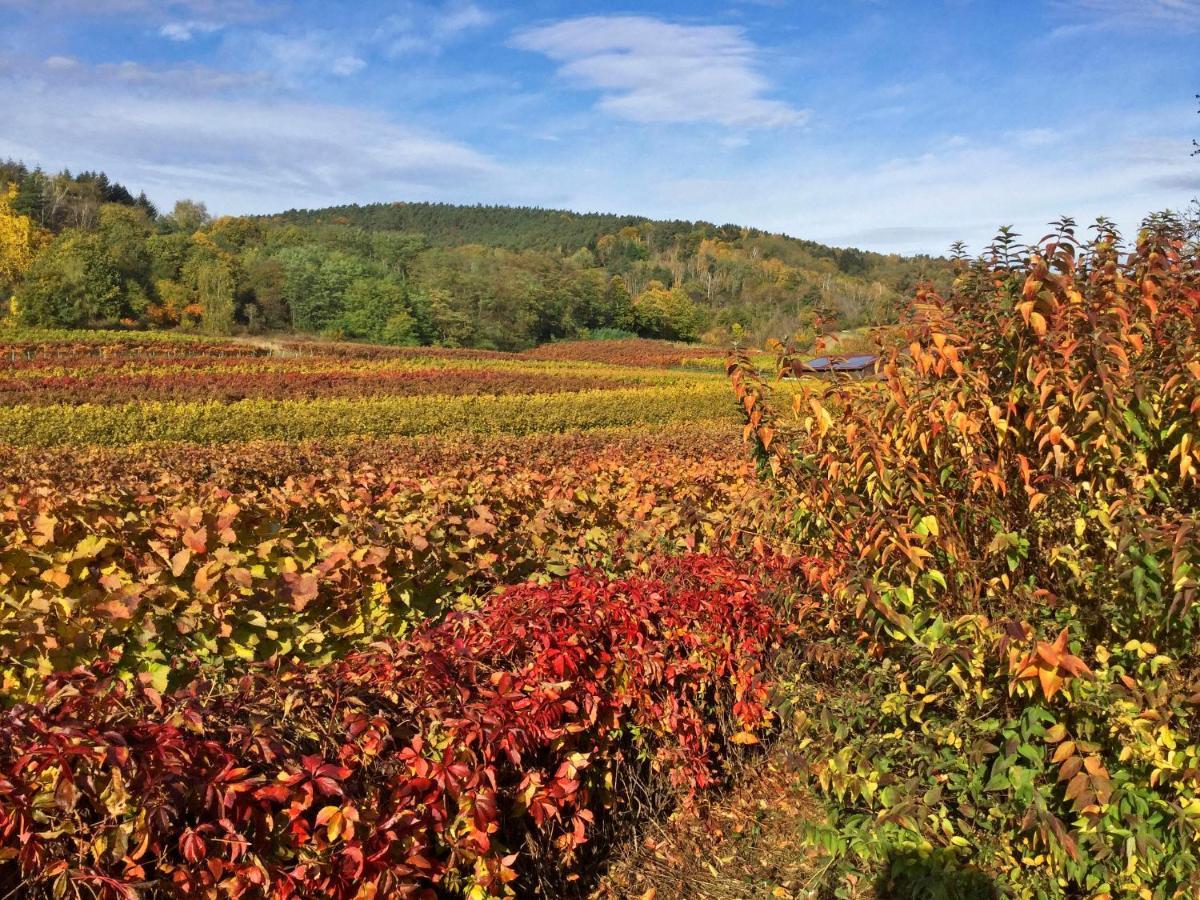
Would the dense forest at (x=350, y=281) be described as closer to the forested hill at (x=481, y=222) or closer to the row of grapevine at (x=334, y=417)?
the row of grapevine at (x=334, y=417)

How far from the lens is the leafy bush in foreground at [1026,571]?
214cm

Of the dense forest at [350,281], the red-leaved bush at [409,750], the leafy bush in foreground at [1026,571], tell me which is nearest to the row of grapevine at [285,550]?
the red-leaved bush at [409,750]

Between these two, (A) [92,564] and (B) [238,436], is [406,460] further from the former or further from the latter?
(B) [238,436]

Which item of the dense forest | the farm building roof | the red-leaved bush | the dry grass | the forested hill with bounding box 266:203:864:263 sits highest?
the forested hill with bounding box 266:203:864:263

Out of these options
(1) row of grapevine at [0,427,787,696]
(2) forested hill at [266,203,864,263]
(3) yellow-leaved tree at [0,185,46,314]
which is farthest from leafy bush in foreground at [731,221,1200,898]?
(2) forested hill at [266,203,864,263]

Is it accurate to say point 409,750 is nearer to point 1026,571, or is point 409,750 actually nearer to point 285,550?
point 285,550

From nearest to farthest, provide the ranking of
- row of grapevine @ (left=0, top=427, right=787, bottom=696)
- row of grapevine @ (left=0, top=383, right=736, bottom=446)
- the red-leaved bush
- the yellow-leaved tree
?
the red-leaved bush < row of grapevine @ (left=0, top=427, right=787, bottom=696) < row of grapevine @ (left=0, top=383, right=736, bottom=446) < the yellow-leaved tree

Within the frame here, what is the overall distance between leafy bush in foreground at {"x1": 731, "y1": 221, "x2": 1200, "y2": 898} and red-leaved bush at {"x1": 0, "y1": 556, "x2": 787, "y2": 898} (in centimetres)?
49

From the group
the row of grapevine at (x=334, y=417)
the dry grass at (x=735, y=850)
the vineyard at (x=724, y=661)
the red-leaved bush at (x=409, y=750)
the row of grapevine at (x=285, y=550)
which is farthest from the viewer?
the row of grapevine at (x=334, y=417)

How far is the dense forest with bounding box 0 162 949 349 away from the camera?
49.9 m

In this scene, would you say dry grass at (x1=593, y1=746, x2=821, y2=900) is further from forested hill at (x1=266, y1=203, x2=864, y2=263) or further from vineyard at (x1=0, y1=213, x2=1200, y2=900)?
forested hill at (x1=266, y1=203, x2=864, y2=263)

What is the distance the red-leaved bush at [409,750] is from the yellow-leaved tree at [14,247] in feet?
186

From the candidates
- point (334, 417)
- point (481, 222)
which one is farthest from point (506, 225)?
point (334, 417)

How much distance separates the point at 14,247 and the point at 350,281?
2035 centimetres
